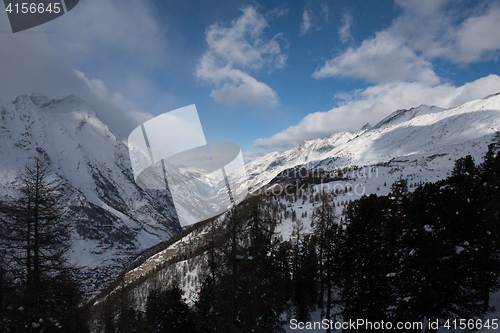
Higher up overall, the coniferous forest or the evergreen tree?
the coniferous forest

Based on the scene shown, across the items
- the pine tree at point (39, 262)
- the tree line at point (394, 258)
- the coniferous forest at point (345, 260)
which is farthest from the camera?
the tree line at point (394, 258)

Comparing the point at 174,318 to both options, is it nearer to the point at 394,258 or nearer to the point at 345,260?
the point at 345,260

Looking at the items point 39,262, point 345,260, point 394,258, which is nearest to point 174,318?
point 39,262

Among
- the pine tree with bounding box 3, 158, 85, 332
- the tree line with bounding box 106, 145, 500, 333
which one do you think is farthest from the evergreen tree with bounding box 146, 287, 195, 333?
the pine tree with bounding box 3, 158, 85, 332

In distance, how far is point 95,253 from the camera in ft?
593

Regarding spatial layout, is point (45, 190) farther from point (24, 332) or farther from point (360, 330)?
point (360, 330)

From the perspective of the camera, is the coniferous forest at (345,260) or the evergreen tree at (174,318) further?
the evergreen tree at (174,318)

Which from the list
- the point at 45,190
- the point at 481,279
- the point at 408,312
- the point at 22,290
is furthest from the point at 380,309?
the point at 45,190

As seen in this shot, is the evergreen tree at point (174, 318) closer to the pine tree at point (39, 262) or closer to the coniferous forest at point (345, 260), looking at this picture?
the coniferous forest at point (345, 260)

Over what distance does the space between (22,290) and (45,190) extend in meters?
5.06

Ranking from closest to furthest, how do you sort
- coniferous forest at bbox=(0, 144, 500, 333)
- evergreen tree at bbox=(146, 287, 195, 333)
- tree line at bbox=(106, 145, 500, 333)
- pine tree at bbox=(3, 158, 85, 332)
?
1. pine tree at bbox=(3, 158, 85, 332)
2. coniferous forest at bbox=(0, 144, 500, 333)
3. tree line at bbox=(106, 145, 500, 333)
4. evergreen tree at bbox=(146, 287, 195, 333)

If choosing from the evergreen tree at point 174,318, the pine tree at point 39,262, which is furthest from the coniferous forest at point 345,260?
the evergreen tree at point 174,318

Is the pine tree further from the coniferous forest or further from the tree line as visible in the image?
the tree line

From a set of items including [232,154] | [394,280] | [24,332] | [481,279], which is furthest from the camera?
[232,154]
